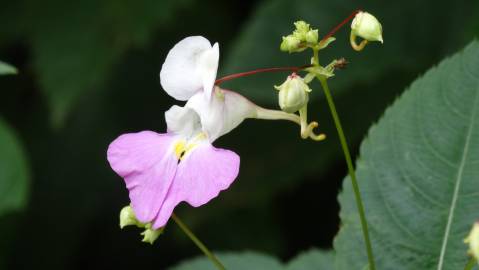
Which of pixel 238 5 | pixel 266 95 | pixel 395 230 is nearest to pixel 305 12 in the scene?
pixel 266 95

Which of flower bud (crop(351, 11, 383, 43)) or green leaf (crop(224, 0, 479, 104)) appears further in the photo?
green leaf (crop(224, 0, 479, 104))

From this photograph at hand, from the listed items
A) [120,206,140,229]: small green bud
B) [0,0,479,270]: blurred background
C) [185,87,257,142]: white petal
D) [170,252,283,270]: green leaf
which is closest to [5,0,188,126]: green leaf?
[0,0,479,270]: blurred background

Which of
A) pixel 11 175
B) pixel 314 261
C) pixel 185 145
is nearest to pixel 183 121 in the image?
pixel 185 145

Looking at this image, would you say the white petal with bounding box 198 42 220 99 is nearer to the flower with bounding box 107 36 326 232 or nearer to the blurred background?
the flower with bounding box 107 36 326 232

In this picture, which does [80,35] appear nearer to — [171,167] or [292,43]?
[171,167]

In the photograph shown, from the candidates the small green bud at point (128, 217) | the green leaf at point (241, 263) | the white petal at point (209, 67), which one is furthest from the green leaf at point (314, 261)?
the white petal at point (209, 67)

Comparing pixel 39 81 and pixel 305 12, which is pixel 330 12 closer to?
pixel 305 12
